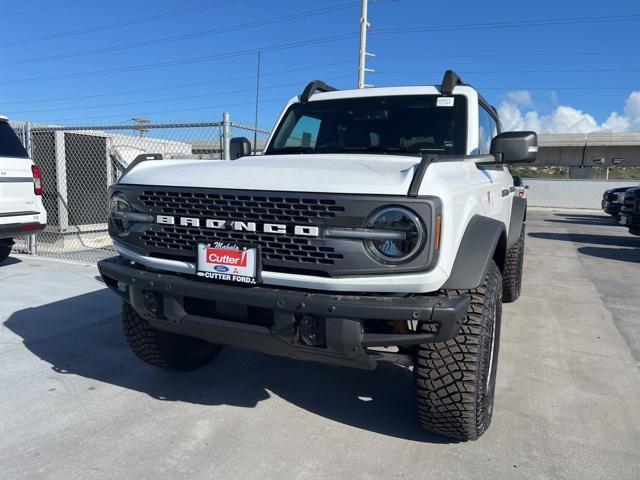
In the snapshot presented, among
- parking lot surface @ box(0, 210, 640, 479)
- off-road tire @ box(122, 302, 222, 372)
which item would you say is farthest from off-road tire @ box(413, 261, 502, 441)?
off-road tire @ box(122, 302, 222, 372)

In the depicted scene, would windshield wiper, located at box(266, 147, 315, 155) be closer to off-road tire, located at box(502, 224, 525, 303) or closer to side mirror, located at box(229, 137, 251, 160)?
side mirror, located at box(229, 137, 251, 160)

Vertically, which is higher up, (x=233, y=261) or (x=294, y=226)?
(x=294, y=226)

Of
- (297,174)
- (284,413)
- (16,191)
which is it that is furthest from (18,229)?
(297,174)

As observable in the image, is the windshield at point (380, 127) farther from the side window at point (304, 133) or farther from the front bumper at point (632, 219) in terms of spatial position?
the front bumper at point (632, 219)

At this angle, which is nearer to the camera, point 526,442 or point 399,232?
point 399,232

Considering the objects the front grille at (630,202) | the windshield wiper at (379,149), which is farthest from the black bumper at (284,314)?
the front grille at (630,202)

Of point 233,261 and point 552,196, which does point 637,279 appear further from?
point 552,196

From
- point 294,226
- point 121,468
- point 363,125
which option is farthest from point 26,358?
point 363,125

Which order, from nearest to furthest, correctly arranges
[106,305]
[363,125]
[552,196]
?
[363,125]
[106,305]
[552,196]

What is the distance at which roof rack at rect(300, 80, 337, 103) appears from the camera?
424cm

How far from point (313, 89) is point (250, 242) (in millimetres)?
2212

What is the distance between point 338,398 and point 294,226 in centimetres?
144

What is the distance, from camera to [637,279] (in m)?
7.40

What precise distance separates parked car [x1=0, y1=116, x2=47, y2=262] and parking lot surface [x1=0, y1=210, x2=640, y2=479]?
179cm
